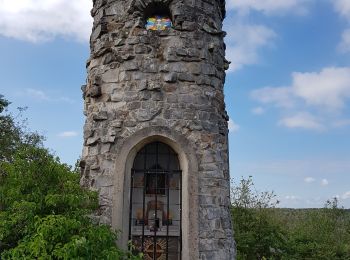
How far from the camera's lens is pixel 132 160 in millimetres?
6039

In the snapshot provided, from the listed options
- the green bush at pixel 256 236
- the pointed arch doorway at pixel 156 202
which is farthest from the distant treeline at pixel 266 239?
the pointed arch doorway at pixel 156 202

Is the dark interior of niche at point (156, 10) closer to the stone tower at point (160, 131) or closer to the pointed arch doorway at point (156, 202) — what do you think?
the stone tower at point (160, 131)

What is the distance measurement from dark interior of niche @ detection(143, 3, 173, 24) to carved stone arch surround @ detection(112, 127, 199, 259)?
76.0 inches

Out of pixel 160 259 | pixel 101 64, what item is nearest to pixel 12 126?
pixel 101 64

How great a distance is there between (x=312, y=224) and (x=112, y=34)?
15.9 meters

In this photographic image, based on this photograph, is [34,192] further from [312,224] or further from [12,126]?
[312,224]

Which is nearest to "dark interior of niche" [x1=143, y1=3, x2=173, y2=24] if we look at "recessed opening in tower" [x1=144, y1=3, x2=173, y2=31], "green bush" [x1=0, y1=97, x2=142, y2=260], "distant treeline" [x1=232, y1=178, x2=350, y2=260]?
"recessed opening in tower" [x1=144, y1=3, x2=173, y2=31]

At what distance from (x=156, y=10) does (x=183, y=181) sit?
278cm

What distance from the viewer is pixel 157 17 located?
22.1ft

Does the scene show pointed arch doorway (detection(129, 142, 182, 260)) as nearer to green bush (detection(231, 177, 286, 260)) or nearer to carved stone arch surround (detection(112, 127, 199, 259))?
carved stone arch surround (detection(112, 127, 199, 259))

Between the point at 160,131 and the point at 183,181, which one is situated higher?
the point at 160,131

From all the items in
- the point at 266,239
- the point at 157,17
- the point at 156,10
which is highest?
the point at 156,10

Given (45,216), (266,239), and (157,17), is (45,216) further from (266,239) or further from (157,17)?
(266,239)

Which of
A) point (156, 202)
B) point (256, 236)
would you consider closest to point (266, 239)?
point (256, 236)
